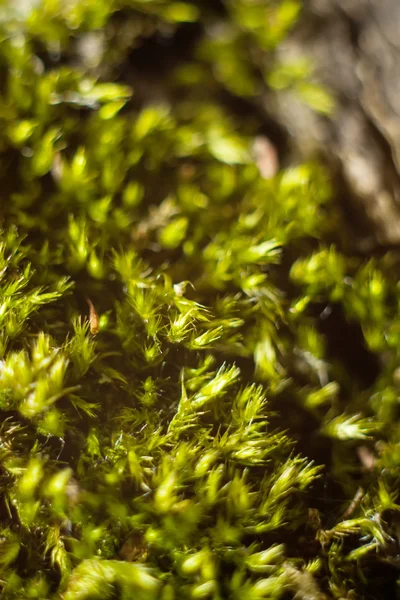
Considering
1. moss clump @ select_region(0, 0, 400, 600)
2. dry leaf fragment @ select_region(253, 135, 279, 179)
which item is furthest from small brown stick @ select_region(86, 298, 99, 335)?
dry leaf fragment @ select_region(253, 135, 279, 179)

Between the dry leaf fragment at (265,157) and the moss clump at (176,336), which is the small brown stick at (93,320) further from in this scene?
the dry leaf fragment at (265,157)

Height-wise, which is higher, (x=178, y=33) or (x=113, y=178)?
(x=178, y=33)

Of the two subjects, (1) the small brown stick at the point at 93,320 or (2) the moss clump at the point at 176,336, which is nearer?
(2) the moss clump at the point at 176,336

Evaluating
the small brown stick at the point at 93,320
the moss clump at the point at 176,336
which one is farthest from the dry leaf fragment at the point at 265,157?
the small brown stick at the point at 93,320

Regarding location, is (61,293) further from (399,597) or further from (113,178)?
(399,597)

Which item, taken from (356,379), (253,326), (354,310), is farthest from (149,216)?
(356,379)

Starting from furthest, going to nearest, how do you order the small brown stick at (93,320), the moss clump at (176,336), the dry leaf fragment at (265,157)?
the dry leaf fragment at (265,157), the small brown stick at (93,320), the moss clump at (176,336)

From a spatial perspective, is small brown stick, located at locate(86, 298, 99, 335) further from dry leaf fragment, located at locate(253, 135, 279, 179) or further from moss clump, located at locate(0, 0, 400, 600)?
dry leaf fragment, located at locate(253, 135, 279, 179)

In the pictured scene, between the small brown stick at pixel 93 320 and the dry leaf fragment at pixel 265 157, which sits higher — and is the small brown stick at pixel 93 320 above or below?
below
